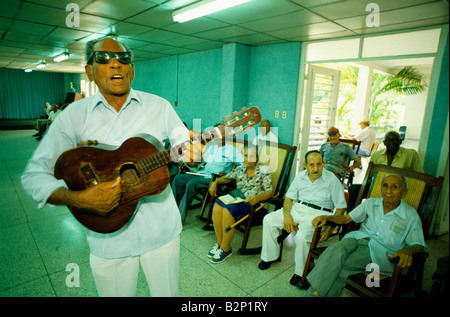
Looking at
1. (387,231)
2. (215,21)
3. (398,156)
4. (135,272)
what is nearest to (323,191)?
(387,231)

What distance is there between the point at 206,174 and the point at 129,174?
2.78 meters

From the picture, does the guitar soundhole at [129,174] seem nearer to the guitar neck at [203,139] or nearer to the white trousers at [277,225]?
the guitar neck at [203,139]

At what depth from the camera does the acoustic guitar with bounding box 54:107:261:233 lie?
45.4 inches

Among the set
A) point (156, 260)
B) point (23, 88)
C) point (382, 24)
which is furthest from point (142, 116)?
point (23, 88)

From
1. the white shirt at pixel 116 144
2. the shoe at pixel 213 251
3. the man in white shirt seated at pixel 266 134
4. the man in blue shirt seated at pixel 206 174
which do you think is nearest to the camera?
the white shirt at pixel 116 144

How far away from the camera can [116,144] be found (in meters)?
1.25

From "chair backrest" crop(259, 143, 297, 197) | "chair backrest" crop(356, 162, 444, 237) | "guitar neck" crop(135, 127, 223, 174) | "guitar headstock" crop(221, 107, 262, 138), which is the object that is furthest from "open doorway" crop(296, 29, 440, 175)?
"guitar neck" crop(135, 127, 223, 174)

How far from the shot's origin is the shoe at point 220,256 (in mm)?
2719

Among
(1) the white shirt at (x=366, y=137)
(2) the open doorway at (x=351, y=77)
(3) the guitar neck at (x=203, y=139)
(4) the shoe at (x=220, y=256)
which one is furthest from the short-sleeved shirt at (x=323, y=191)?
(1) the white shirt at (x=366, y=137)

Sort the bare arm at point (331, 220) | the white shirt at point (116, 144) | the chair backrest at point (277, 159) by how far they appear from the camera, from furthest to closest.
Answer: the chair backrest at point (277, 159), the bare arm at point (331, 220), the white shirt at point (116, 144)

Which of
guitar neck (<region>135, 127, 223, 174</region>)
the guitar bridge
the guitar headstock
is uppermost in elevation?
the guitar headstock

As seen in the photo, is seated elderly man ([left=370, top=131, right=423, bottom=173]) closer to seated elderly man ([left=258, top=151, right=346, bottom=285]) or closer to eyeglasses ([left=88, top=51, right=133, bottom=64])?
seated elderly man ([left=258, top=151, right=346, bottom=285])

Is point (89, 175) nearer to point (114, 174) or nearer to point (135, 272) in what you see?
point (114, 174)

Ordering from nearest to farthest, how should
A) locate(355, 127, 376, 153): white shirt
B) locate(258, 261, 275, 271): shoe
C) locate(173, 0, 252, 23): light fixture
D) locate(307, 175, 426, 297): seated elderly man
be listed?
1. locate(307, 175, 426, 297): seated elderly man
2. locate(258, 261, 275, 271): shoe
3. locate(173, 0, 252, 23): light fixture
4. locate(355, 127, 376, 153): white shirt
